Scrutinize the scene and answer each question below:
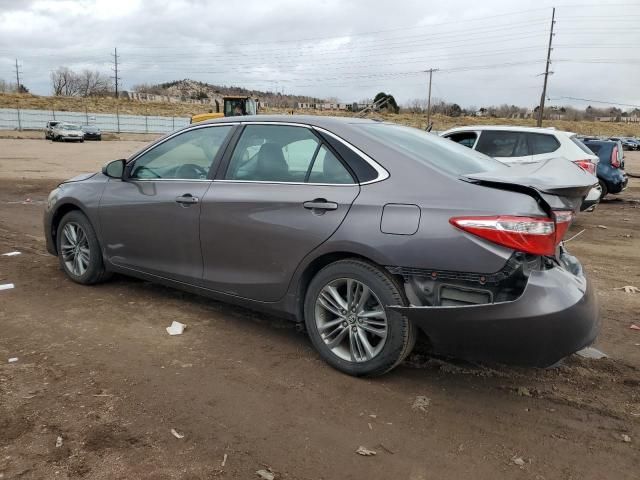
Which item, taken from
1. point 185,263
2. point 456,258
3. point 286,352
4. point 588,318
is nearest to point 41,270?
→ point 185,263

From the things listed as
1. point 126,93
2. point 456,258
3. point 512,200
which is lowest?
point 456,258

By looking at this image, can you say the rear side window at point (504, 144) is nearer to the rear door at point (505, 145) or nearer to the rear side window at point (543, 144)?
the rear door at point (505, 145)

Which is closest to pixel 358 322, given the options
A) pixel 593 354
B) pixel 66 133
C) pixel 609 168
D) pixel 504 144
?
pixel 593 354

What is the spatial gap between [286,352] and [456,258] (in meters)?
1.50

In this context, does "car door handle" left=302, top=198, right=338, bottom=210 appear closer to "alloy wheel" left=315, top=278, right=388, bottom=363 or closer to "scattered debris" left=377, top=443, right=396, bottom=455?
"alloy wheel" left=315, top=278, right=388, bottom=363

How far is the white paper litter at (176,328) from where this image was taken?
4.16m

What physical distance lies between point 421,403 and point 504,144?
24.4 ft

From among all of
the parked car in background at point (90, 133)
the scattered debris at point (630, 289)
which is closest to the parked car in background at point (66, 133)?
the parked car in background at point (90, 133)

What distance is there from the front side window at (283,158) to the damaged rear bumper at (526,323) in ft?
3.43

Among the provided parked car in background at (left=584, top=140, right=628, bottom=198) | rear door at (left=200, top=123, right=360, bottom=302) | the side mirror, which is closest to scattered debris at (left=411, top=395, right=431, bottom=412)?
rear door at (left=200, top=123, right=360, bottom=302)

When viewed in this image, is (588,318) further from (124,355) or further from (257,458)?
(124,355)

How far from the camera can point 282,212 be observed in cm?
366

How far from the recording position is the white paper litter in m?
4.16

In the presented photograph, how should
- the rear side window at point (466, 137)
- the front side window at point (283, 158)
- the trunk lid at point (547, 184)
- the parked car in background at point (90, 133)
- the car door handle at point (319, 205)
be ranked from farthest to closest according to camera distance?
the parked car in background at point (90, 133) < the rear side window at point (466, 137) < the front side window at point (283, 158) < the car door handle at point (319, 205) < the trunk lid at point (547, 184)
